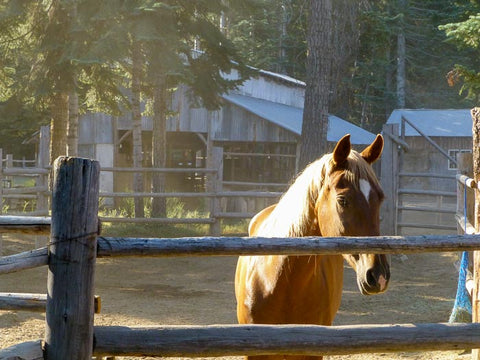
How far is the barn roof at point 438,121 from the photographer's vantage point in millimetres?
30828

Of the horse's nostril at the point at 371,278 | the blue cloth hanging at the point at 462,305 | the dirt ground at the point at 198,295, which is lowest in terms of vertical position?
the dirt ground at the point at 198,295

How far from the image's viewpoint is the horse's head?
10.3 ft

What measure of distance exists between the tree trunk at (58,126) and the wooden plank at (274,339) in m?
12.0

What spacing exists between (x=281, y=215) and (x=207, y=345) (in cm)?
146

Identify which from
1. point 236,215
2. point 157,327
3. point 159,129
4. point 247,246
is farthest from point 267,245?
point 159,129

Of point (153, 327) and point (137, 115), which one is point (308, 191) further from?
point (137, 115)

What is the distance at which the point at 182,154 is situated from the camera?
29.2 metres

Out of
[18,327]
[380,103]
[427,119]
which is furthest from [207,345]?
[380,103]

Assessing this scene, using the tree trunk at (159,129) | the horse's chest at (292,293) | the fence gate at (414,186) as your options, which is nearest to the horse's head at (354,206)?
the horse's chest at (292,293)

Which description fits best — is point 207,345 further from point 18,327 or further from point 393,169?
point 393,169

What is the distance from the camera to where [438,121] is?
31.8 m

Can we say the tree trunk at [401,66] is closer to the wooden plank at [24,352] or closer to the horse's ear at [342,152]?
the horse's ear at [342,152]

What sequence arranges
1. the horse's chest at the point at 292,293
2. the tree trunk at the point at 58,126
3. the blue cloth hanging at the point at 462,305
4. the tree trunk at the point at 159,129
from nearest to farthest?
1. the horse's chest at the point at 292,293
2. the blue cloth hanging at the point at 462,305
3. the tree trunk at the point at 58,126
4. the tree trunk at the point at 159,129

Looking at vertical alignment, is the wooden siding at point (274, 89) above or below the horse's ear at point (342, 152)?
above
